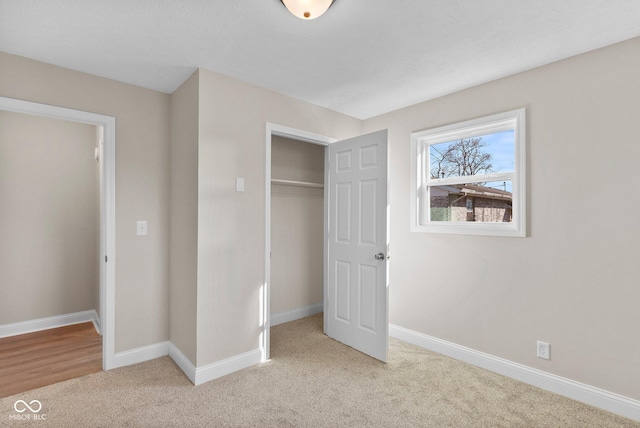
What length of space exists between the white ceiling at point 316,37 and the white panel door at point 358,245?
0.69 metres

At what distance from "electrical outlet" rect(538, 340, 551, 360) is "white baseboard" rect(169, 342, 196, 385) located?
2.65m

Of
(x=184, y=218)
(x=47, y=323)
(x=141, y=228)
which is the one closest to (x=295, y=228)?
(x=184, y=218)

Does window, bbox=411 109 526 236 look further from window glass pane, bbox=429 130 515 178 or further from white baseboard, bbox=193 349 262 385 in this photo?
white baseboard, bbox=193 349 262 385

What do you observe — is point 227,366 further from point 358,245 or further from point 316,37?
point 316,37

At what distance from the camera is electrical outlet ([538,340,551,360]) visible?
238cm

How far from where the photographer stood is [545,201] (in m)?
2.41

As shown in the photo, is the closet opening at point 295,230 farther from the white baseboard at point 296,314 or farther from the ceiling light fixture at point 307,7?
the ceiling light fixture at point 307,7

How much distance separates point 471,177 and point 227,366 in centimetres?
268

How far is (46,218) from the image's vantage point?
11.6 feet

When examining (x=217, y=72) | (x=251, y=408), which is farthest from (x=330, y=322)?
(x=217, y=72)

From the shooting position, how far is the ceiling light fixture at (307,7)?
165 centimetres

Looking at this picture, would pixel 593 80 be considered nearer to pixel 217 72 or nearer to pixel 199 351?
pixel 217 72

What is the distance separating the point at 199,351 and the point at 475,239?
2476 millimetres

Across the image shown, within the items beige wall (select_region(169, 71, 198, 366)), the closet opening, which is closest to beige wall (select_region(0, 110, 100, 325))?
beige wall (select_region(169, 71, 198, 366))
